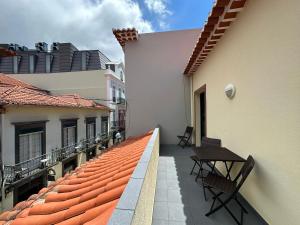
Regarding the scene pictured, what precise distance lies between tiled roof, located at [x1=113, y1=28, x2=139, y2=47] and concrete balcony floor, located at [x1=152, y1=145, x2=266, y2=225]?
580 cm

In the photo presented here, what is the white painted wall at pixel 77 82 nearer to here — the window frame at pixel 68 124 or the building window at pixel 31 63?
the building window at pixel 31 63

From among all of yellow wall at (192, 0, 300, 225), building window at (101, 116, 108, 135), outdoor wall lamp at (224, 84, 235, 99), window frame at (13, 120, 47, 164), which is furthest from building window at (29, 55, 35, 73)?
outdoor wall lamp at (224, 84, 235, 99)

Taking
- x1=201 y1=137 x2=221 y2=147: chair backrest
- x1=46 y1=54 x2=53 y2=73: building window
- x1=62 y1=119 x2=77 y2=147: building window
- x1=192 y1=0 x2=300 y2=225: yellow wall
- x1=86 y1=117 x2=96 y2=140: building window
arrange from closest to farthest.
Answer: x1=192 y1=0 x2=300 y2=225: yellow wall < x1=201 y1=137 x2=221 y2=147: chair backrest < x1=62 y1=119 x2=77 y2=147: building window < x1=86 y1=117 x2=96 y2=140: building window < x1=46 y1=54 x2=53 y2=73: building window

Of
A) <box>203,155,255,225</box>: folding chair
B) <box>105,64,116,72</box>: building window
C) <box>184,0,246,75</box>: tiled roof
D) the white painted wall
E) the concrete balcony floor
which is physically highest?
<box>105,64,116,72</box>: building window

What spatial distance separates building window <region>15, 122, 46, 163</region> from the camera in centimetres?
777

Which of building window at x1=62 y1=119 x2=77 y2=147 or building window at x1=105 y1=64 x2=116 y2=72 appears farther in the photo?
building window at x1=105 y1=64 x2=116 y2=72

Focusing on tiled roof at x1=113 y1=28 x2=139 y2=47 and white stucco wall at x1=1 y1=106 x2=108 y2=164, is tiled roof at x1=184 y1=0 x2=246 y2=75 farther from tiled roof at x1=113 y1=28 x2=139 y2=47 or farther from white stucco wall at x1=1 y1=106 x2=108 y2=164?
white stucco wall at x1=1 y1=106 x2=108 y2=164

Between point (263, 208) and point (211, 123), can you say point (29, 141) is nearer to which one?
point (211, 123)

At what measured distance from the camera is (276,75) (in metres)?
2.07

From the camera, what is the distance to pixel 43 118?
9.42 metres

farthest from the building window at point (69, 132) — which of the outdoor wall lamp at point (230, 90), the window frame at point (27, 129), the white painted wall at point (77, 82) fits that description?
the outdoor wall lamp at point (230, 90)

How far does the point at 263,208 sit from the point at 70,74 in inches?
749

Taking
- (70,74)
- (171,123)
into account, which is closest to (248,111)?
(171,123)

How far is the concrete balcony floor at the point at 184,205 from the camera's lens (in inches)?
95.3
